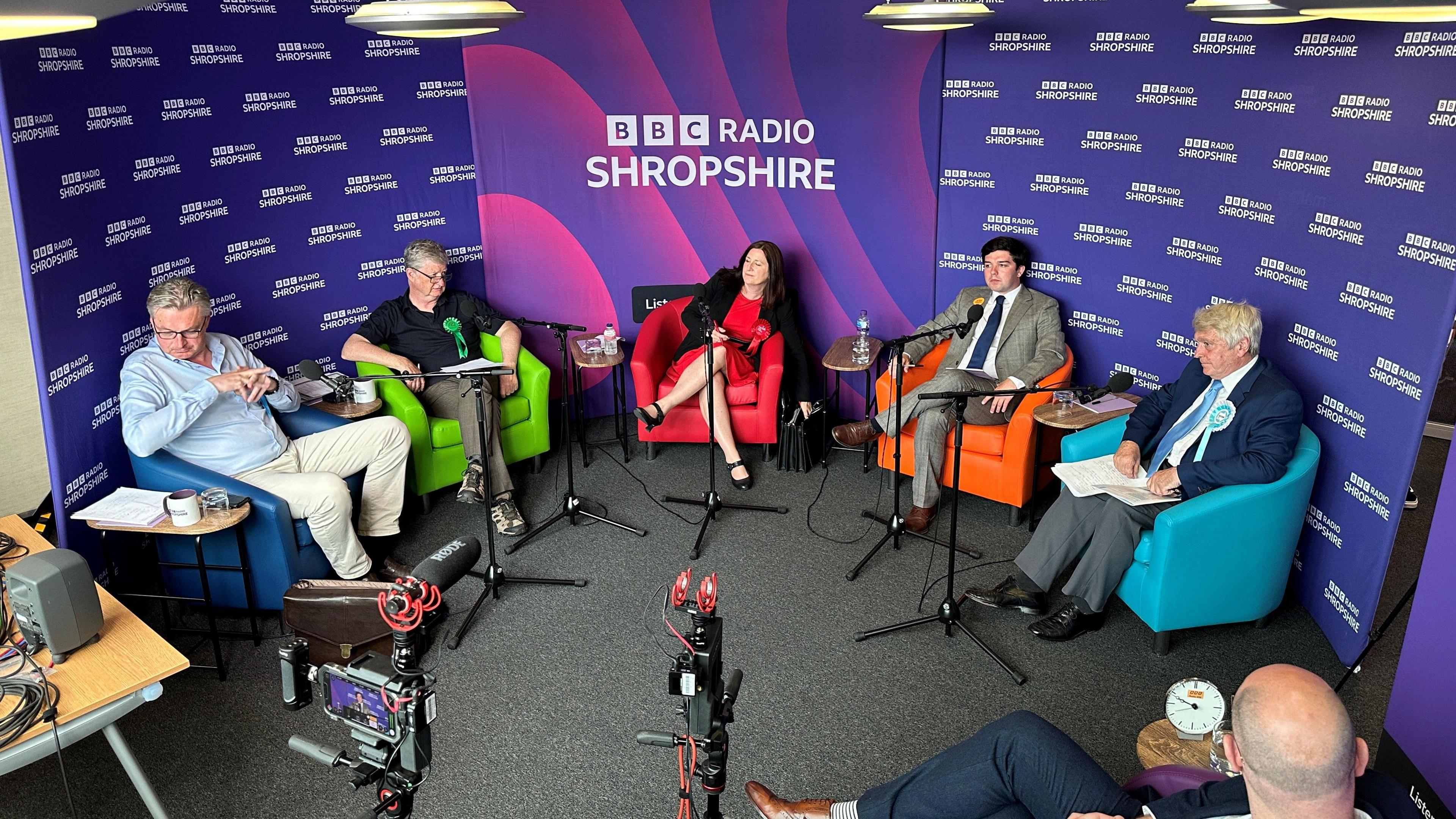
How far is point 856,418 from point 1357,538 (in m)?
2.98

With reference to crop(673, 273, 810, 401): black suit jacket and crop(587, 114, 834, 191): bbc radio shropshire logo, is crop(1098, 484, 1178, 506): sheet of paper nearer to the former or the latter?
crop(673, 273, 810, 401): black suit jacket

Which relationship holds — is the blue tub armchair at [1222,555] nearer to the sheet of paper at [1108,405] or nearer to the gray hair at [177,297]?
the sheet of paper at [1108,405]

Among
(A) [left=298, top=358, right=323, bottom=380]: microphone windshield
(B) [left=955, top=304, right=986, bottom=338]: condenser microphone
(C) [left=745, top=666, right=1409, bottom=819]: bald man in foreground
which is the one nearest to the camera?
(C) [left=745, top=666, right=1409, bottom=819]: bald man in foreground

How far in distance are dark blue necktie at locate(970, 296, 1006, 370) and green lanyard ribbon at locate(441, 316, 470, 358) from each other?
269 centimetres

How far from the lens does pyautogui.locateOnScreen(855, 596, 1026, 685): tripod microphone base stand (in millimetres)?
4047

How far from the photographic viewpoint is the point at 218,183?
495cm

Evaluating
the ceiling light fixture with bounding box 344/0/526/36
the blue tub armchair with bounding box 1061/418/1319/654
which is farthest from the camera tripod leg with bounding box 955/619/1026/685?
the ceiling light fixture with bounding box 344/0/526/36

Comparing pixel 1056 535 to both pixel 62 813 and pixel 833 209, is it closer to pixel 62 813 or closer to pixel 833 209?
pixel 833 209

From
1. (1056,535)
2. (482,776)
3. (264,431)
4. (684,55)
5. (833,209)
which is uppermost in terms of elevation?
(684,55)

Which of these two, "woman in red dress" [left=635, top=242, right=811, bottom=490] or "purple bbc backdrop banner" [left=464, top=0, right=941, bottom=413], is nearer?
"woman in red dress" [left=635, top=242, right=811, bottom=490]

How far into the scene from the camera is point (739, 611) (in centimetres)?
436

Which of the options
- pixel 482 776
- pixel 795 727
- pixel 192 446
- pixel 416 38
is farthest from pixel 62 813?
pixel 416 38

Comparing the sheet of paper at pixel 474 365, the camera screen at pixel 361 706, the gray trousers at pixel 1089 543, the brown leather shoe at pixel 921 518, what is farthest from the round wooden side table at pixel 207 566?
the gray trousers at pixel 1089 543

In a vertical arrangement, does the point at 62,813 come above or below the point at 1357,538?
below
